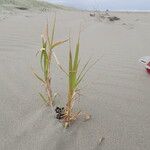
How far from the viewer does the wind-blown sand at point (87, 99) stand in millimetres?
1736

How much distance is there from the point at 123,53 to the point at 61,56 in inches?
22.5

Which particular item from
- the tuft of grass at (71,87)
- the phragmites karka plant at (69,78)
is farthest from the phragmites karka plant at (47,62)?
the tuft of grass at (71,87)

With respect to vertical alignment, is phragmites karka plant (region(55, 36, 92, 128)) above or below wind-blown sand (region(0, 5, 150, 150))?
above

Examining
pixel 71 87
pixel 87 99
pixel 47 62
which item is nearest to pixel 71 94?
pixel 71 87

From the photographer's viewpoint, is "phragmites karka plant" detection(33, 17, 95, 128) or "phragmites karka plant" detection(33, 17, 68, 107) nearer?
"phragmites karka plant" detection(33, 17, 95, 128)

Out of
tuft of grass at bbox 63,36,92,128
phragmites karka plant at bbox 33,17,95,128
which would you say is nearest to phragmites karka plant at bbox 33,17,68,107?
phragmites karka plant at bbox 33,17,95,128

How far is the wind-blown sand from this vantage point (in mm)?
1736

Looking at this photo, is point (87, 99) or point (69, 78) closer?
point (69, 78)

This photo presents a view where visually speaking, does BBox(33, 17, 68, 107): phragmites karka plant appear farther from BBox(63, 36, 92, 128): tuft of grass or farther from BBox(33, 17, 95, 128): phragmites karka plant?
BBox(63, 36, 92, 128): tuft of grass

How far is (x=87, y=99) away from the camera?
2152 millimetres

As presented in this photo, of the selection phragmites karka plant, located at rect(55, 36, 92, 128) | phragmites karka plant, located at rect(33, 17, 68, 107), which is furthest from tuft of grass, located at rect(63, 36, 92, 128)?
phragmites karka plant, located at rect(33, 17, 68, 107)

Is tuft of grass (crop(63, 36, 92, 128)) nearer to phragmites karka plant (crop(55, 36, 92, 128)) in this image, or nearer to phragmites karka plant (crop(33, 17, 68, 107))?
phragmites karka plant (crop(55, 36, 92, 128))

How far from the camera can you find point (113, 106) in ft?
6.81

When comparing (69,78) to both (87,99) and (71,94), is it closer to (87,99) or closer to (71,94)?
(71,94)
